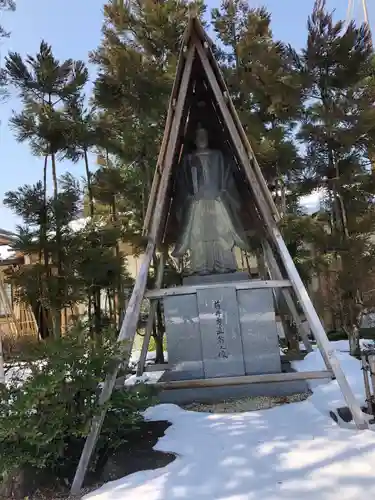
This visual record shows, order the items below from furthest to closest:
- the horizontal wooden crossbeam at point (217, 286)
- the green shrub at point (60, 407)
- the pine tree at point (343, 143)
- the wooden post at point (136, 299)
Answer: the pine tree at point (343, 143) → the horizontal wooden crossbeam at point (217, 286) → the wooden post at point (136, 299) → the green shrub at point (60, 407)

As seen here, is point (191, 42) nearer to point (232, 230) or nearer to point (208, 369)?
point (232, 230)

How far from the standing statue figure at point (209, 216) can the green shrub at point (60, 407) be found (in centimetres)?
297

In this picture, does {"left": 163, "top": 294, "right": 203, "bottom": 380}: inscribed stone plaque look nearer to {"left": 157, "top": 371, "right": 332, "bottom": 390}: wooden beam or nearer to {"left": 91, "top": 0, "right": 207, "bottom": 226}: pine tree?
{"left": 157, "top": 371, "right": 332, "bottom": 390}: wooden beam

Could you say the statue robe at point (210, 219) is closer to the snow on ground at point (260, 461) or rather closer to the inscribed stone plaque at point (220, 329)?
A: the inscribed stone plaque at point (220, 329)

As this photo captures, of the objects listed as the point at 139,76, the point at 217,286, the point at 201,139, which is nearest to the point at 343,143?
the point at 201,139

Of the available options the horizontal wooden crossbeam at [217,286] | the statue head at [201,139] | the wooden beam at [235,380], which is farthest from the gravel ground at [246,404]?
the statue head at [201,139]

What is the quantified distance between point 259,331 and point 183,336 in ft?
3.27

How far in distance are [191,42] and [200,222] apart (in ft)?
8.11

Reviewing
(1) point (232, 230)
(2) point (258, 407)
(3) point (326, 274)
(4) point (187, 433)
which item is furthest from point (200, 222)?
(3) point (326, 274)

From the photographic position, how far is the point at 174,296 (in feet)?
20.8

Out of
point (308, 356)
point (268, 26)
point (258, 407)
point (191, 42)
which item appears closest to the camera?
point (258, 407)

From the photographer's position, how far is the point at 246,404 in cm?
560

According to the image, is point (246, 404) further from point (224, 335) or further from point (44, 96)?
point (44, 96)

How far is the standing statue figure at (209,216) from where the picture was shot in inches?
279
